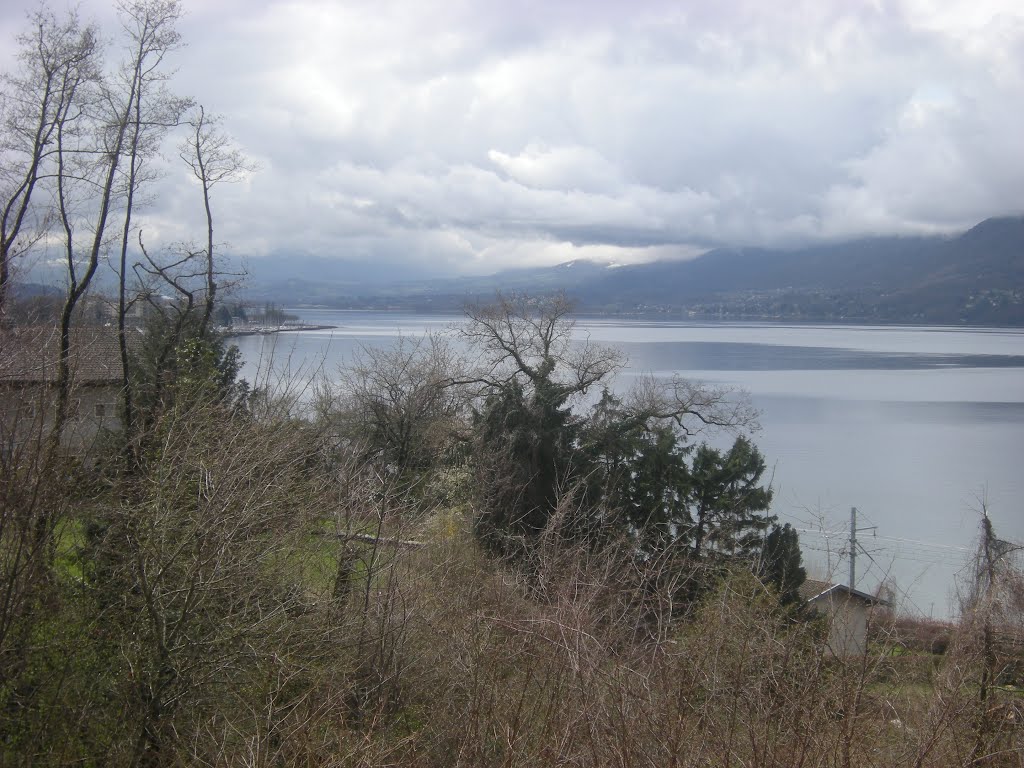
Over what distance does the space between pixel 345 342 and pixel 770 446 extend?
2905 centimetres

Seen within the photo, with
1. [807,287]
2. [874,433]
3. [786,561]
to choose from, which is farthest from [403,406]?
[807,287]

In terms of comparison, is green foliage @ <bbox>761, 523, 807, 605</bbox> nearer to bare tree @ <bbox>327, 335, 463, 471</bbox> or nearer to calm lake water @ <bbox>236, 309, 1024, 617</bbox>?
calm lake water @ <bbox>236, 309, 1024, 617</bbox>

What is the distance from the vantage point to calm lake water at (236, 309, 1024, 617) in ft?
71.8

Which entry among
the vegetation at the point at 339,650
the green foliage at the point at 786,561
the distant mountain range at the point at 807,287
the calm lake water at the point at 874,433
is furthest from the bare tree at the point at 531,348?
the distant mountain range at the point at 807,287

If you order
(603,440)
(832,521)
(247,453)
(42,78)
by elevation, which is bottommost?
(832,521)

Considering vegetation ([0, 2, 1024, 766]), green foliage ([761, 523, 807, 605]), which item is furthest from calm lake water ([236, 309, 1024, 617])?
vegetation ([0, 2, 1024, 766])

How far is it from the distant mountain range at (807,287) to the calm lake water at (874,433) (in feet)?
22.2

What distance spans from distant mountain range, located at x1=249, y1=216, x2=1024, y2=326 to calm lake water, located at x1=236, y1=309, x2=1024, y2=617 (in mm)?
6772

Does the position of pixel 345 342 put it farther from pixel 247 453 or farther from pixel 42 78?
pixel 247 453

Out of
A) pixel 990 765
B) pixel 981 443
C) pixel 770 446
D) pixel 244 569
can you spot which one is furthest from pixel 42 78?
pixel 981 443

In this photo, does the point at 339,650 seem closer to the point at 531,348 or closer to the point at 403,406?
the point at 403,406

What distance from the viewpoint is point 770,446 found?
34.2 metres

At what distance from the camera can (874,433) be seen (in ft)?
127

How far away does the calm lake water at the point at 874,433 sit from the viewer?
21.9 metres
